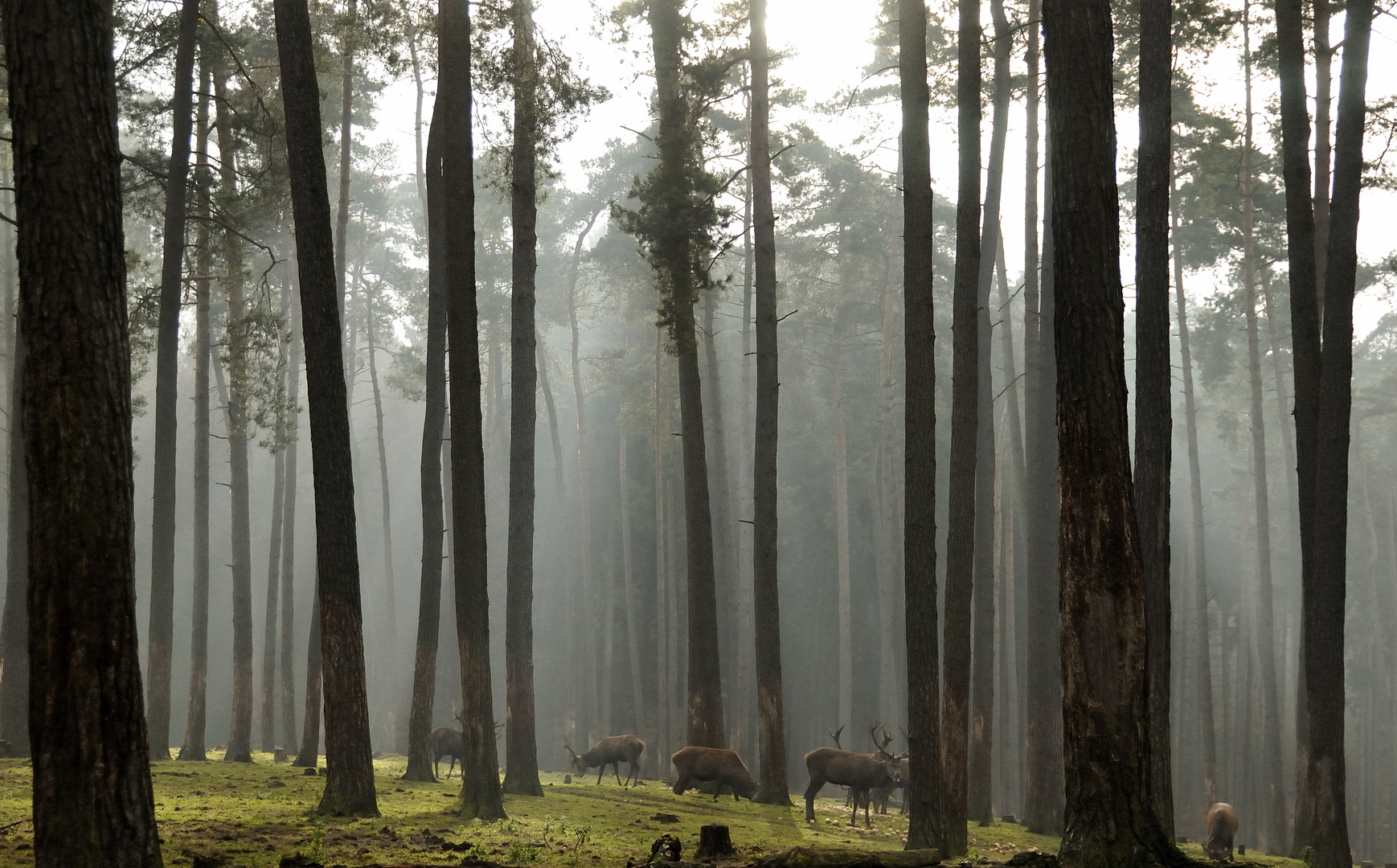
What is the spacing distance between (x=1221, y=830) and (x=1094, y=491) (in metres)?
10.9

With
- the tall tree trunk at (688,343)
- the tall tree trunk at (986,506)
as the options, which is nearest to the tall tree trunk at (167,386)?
the tall tree trunk at (688,343)

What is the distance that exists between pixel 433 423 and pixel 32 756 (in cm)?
1052

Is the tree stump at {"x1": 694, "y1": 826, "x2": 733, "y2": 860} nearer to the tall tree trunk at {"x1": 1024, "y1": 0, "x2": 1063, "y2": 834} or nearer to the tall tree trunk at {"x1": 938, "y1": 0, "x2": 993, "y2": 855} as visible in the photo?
the tall tree trunk at {"x1": 938, "y1": 0, "x2": 993, "y2": 855}

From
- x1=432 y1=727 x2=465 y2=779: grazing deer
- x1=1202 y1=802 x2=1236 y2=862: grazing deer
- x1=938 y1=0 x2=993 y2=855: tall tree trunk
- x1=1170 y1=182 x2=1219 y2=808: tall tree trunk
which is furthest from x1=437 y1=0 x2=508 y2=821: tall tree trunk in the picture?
x1=1170 y1=182 x2=1219 y2=808: tall tree trunk

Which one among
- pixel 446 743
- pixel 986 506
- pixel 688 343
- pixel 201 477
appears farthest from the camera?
pixel 446 743

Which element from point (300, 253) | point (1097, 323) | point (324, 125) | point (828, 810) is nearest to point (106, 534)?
point (300, 253)

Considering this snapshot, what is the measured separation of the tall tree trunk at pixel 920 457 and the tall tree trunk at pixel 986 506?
3808 millimetres

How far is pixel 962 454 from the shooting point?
11.5 m

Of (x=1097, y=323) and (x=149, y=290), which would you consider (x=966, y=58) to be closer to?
(x=1097, y=323)

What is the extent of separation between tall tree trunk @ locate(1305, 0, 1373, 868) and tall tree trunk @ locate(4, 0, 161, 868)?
33.6 feet

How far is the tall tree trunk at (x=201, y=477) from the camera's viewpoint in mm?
17609

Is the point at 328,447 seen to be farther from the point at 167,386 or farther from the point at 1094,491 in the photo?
the point at 167,386

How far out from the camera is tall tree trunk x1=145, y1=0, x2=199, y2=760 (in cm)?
1550

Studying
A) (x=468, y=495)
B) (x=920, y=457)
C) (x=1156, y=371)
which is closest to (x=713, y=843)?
(x=920, y=457)
